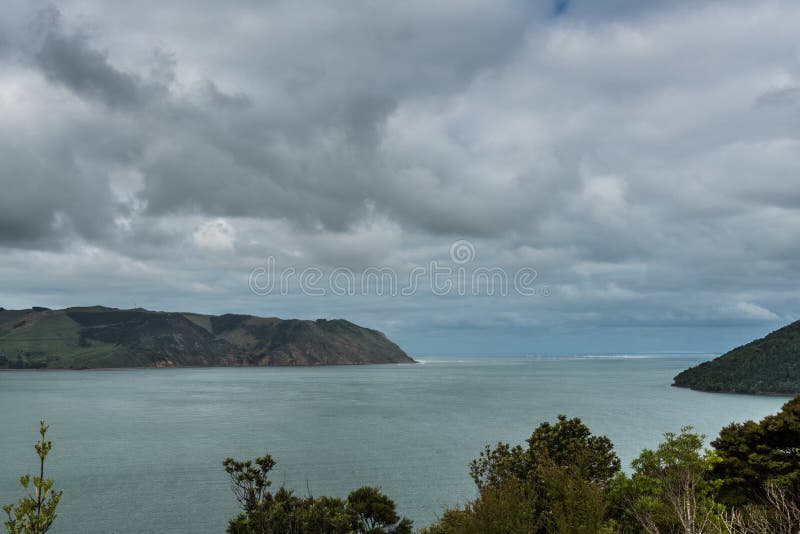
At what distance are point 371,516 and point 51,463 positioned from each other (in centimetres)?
7669

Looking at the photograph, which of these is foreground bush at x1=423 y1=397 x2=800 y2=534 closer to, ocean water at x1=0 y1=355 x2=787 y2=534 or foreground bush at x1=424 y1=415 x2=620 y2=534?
foreground bush at x1=424 y1=415 x2=620 y2=534

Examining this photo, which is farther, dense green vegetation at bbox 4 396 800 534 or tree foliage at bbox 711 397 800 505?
tree foliage at bbox 711 397 800 505

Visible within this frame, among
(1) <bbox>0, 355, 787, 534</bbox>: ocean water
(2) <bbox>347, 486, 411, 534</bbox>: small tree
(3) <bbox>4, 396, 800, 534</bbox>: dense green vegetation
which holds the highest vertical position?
(3) <bbox>4, 396, 800, 534</bbox>: dense green vegetation

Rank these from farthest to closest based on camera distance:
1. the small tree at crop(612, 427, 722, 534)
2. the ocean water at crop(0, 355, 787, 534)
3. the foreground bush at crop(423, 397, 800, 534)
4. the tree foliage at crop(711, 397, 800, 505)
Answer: the ocean water at crop(0, 355, 787, 534), the tree foliage at crop(711, 397, 800, 505), the small tree at crop(612, 427, 722, 534), the foreground bush at crop(423, 397, 800, 534)

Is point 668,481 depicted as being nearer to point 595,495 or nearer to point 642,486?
point 642,486

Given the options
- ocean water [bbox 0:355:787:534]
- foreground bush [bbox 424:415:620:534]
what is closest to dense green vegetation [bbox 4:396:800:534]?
foreground bush [bbox 424:415:620:534]

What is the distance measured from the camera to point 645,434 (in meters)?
116

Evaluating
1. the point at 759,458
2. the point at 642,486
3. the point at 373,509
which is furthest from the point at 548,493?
the point at 759,458

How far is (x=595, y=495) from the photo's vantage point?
26.0 meters

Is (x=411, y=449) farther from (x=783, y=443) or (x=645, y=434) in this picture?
(x=783, y=443)

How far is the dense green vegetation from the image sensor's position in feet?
82.6

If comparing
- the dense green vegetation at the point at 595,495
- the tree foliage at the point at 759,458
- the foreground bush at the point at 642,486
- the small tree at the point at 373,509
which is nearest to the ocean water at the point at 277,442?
the small tree at the point at 373,509

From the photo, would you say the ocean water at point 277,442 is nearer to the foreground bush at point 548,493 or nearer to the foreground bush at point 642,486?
the foreground bush at point 548,493

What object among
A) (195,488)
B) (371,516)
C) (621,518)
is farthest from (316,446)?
(621,518)
